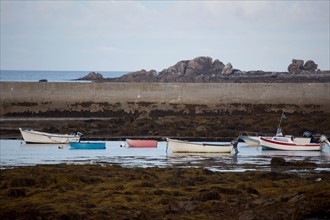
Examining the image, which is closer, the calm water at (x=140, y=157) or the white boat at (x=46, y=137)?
the calm water at (x=140, y=157)

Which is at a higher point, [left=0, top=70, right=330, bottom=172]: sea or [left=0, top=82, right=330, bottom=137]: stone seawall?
[left=0, top=82, right=330, bottom=137]: stone seawall

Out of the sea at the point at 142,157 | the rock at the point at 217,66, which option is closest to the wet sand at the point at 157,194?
the sea at the point at 142,157

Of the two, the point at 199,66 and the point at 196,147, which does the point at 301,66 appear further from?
the point at 196,147

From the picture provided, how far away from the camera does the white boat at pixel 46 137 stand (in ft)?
135

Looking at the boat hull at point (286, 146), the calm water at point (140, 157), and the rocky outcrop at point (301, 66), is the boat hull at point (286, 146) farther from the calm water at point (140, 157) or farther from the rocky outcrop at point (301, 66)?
the rocky outcrop at point (301, 66)

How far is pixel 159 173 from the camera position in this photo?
1008 inches

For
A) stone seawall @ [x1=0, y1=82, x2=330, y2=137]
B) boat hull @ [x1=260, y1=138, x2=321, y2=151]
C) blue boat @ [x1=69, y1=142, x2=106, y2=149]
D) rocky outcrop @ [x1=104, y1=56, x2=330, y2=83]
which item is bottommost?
boat hull @ [x1=260, y1=138, x2=321, y2=151]

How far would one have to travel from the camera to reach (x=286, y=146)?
131ft

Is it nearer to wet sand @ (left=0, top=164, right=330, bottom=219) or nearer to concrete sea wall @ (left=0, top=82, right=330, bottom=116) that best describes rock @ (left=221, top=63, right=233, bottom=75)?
concrete sea wall @ (left=0, top=82, right=330, bottom=116)

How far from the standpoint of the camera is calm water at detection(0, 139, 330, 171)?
30.6 metres

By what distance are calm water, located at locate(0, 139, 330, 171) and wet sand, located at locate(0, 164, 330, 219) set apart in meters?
3.32

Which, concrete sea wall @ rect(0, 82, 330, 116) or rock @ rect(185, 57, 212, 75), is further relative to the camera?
rock @ rect(185, 57, 212, 75)

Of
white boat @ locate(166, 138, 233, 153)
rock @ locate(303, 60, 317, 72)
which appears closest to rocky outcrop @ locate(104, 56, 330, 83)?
rock @ locate(303, 60, 317, 72)

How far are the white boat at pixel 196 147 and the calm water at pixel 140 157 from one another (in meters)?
0.40
